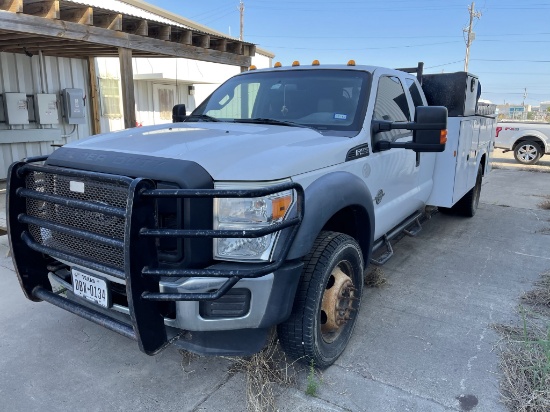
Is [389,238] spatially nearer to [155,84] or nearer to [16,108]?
[16,108]

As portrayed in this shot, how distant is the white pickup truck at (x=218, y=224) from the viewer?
7.00ft

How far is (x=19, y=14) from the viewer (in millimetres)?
5723

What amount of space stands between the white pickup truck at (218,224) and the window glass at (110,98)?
8.83m

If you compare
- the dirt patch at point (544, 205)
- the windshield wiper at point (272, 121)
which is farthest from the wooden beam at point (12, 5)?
the dirt patch at point (544, 205)

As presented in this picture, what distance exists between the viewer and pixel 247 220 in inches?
87.7

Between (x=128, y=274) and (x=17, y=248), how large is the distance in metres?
1.09

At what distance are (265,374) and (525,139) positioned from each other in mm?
14486

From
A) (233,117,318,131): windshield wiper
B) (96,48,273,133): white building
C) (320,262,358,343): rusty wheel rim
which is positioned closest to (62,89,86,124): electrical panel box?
(96,48,273,133): white building

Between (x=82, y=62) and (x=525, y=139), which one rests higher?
(x=82, y=62)

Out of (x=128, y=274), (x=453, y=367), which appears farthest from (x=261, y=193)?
(x=453, y=367)

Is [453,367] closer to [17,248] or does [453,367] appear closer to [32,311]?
[17,248]

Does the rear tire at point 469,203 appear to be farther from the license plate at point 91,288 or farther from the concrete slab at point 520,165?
the concrete slab at point 520,165

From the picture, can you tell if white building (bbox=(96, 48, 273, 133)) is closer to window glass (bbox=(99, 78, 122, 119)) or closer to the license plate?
window glass (bbox=(99, 78, 122, 119))

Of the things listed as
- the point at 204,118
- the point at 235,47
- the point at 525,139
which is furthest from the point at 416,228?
the point at 525,139
